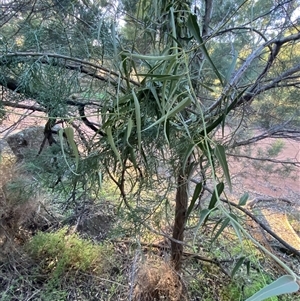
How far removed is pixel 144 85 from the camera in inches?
13.1

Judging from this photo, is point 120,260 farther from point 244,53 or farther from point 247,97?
point 244,53

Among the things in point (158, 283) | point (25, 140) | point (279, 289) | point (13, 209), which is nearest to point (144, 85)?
point (279, 289)

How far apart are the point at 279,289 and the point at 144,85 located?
261mm

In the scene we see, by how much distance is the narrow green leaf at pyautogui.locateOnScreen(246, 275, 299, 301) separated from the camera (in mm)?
149

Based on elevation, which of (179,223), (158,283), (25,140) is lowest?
(158,283)

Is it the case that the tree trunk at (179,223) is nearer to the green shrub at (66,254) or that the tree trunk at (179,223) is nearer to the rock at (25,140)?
the green shrub at (66,254)

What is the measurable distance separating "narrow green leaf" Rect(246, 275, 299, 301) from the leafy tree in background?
0.16ft

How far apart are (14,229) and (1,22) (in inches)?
30.1

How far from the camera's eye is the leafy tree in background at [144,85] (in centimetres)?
29

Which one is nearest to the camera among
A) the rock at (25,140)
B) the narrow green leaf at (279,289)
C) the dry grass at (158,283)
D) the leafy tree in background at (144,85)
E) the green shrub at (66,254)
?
the narrow green leaf at (279,289)

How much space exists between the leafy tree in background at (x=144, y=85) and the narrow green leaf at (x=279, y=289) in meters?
0.05

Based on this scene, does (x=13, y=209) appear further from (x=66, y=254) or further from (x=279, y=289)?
(x=279, y=289)

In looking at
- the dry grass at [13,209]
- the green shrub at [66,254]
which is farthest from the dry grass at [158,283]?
the dry grass at [13,209]

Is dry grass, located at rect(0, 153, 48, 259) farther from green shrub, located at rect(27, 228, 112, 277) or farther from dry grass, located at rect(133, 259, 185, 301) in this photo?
dry grass, located at rect(133, 259, 185, 301)
